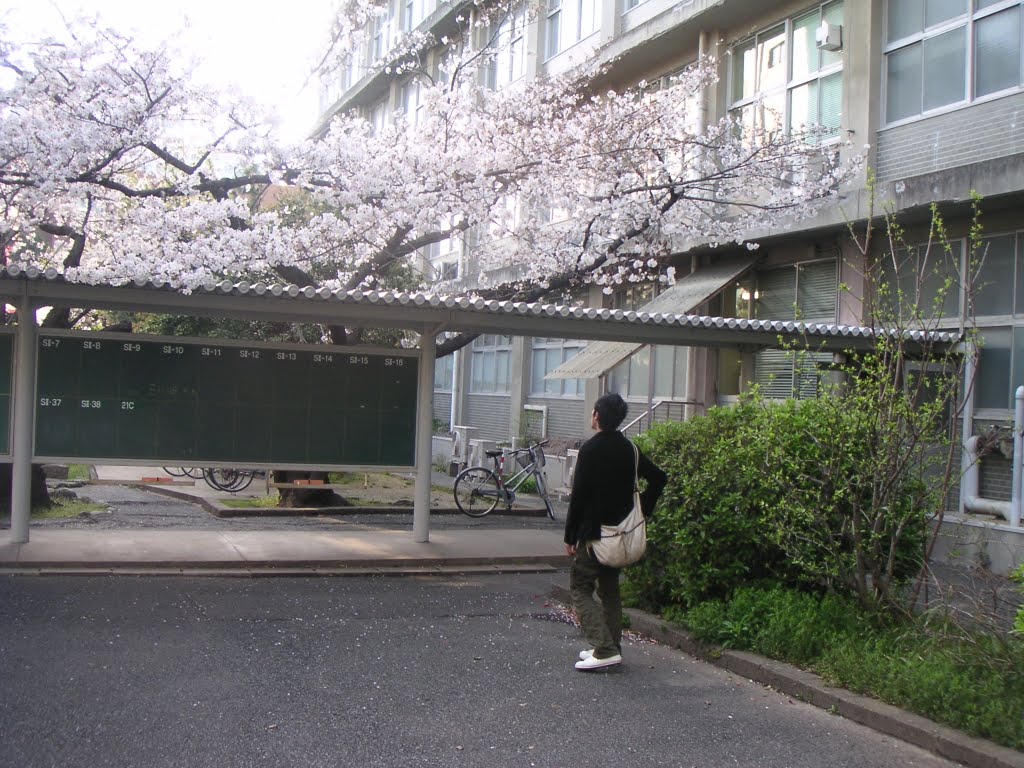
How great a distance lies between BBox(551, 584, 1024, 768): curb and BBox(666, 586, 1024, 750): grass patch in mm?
69

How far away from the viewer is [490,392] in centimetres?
2572

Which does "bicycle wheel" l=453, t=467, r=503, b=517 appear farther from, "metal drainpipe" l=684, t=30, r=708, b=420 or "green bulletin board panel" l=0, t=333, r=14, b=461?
"green bulletin board panel" l=0, t=333, r=14, b=461

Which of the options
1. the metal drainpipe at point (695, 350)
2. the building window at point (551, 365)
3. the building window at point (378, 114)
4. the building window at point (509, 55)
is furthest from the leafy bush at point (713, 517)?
the building window at point (378, 114)

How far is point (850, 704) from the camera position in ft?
18.3

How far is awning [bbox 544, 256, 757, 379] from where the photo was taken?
1578cm

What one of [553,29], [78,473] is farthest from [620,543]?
[553,29]

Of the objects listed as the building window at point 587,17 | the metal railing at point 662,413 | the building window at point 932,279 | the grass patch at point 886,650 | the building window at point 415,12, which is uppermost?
the building window at point 415,12

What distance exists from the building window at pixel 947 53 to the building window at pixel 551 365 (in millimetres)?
8736

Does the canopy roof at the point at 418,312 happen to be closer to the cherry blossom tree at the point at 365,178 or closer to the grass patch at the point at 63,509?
the cherry blossom tree at the point at 365,178

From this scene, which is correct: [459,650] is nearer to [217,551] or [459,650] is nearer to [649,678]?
[649,678]

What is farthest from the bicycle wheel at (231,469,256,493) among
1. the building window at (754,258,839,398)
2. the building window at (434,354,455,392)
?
the building window at (434,354,455,392)

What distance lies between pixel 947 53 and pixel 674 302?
553cm

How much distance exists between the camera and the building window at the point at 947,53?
12.6 meters

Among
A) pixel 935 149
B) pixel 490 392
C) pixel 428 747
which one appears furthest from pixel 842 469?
pixel 490 392
